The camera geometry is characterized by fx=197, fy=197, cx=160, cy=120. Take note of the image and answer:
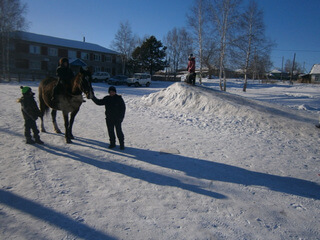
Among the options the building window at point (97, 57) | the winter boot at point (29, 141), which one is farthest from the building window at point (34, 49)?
the winter boot at point (29, 141)

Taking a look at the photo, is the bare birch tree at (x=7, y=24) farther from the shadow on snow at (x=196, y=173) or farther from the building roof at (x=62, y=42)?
the shadow on snow at (x=196, y=173)

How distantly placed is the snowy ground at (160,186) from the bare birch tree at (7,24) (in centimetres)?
2494

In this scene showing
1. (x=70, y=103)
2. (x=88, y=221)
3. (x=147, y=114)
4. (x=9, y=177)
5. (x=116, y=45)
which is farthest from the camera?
(x=116, y=45)

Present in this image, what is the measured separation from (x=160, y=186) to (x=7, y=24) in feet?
102

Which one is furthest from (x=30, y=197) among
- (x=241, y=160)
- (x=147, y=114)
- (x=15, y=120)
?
(x=147, y=114)

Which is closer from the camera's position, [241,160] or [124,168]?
[124,168]

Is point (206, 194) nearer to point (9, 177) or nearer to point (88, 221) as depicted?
point (88, 221)

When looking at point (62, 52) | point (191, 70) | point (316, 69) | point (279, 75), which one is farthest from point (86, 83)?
point (279, 75)

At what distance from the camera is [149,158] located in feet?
15.4

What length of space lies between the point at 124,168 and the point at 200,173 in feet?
5.17

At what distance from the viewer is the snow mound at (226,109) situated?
8.50m

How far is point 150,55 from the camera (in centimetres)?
4419

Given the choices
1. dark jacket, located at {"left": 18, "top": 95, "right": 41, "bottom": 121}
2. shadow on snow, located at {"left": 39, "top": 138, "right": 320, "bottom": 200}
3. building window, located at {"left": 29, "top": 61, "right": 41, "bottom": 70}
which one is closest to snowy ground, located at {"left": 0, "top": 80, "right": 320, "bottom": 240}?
shadow on snow, located at {"left": 39, "top": 138, "right": 320, "bottom": 200}

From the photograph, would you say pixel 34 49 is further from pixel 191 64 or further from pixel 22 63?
pixel 191 64
